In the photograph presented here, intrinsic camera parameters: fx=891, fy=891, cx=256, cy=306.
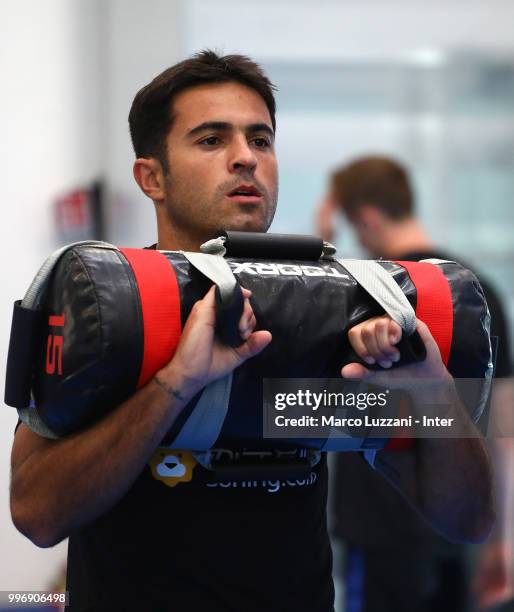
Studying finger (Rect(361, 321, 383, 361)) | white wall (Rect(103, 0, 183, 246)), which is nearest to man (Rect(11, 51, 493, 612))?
finger (Rect(361, 321, 383, 361))

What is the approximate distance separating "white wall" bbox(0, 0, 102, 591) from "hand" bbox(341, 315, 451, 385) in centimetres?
108

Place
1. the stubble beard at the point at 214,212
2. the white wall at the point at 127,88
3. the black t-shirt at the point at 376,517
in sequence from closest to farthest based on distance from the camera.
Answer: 1. the stubble beard at the point at 214,212
2. the black t-shirt at the point at 376,517
3. the white wall at the point at 127,88

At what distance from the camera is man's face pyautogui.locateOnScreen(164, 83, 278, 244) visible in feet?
4.25

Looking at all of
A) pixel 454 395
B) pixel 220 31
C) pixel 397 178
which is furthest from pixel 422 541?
pixel 220 31

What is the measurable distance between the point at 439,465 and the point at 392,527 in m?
1.09

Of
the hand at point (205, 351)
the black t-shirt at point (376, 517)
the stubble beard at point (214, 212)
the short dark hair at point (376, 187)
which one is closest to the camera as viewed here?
the hand at point (205, 351)

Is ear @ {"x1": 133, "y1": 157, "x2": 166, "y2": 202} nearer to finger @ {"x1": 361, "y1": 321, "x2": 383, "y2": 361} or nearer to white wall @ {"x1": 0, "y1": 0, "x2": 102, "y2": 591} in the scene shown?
finger @ {"x1": 361, "y1": 321, "x2": 383, "y2": 361}

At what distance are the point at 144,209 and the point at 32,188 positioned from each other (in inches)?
28.9

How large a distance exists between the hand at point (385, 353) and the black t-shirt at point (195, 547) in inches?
6.6

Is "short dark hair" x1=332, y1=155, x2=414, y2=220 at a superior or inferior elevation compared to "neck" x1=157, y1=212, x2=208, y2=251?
inferior

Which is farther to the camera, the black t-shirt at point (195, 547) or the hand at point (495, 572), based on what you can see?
the hand at point (495, 572)

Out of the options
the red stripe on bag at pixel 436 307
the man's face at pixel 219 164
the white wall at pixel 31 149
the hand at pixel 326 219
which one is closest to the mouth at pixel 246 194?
the man's face at pixel 219 164

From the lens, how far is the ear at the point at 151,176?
4.61ft

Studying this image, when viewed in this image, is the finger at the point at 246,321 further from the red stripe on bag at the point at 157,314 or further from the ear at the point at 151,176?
the ear at the point at 151,176
